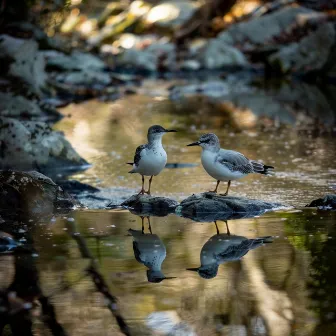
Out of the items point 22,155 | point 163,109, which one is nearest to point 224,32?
point 163,109

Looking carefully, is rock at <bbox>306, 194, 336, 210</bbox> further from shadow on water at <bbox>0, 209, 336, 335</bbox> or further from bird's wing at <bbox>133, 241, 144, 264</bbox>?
bird's wing at <bbox>133, 241, 144, 264</bbox>

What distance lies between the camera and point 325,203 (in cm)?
1110

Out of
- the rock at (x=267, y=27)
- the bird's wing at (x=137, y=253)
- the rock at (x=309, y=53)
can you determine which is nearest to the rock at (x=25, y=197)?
the bird's wing at (x=137, y=253)

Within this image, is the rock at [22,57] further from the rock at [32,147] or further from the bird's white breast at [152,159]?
the bird's white breast at [152,159]

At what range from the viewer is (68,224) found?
1046cm

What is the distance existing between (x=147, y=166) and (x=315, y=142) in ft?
24.1

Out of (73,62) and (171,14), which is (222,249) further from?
(171,14)

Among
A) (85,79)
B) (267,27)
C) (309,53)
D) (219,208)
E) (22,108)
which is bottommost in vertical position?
(219,208)

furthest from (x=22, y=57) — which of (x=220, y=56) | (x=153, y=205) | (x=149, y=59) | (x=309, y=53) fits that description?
(x=149, y=59)

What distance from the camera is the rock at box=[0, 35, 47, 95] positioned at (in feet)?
74.2

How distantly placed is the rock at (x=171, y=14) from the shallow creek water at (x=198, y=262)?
26.3 meters

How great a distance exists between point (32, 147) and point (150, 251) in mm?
6324

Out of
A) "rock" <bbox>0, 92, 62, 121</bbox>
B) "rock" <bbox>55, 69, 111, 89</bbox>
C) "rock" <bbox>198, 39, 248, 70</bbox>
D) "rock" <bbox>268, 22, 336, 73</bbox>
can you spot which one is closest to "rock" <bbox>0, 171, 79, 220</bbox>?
"rock" <bbox>0, 92, 62, 121</bbox>

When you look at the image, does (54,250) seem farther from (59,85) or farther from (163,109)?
(59,85)
